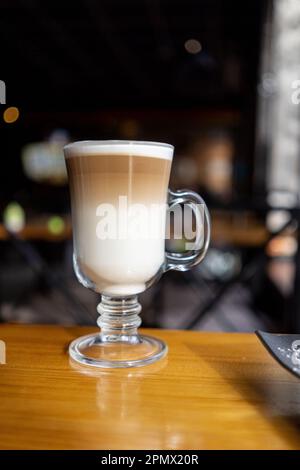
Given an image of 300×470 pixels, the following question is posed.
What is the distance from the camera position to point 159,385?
0.45 metres

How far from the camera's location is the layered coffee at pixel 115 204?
516mm

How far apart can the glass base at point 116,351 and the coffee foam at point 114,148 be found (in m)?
0.23

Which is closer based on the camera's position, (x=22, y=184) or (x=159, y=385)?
(x=159, y=385)

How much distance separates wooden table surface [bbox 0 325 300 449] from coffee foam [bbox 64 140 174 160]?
250 mm

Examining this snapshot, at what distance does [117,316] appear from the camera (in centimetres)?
53


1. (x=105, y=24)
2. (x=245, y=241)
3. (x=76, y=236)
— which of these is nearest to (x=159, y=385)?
(x=76, y=236)

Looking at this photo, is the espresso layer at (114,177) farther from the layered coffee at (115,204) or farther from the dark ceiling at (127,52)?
the dark ceiling at (127,52)

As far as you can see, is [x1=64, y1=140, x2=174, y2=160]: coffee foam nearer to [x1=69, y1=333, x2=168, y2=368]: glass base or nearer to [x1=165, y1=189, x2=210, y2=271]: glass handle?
[x1=165, y1=189, x2=210, y2=271]: glass handle

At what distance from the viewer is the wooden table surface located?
342 mm

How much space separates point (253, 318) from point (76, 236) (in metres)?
3.23

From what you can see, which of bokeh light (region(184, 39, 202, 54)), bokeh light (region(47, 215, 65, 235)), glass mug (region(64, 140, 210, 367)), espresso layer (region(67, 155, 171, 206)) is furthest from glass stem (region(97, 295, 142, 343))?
bokeh light (region(184, 39, 202, 54))

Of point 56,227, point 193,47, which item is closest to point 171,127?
point 193,47

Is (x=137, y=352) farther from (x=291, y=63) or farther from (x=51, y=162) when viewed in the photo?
(x=51, y=162)
